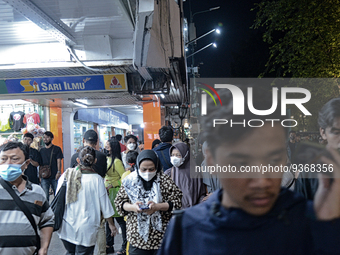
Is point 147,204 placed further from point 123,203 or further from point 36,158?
point 36,158

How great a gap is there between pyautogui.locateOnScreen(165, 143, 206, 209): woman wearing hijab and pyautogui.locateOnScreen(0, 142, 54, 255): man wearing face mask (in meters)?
1.70

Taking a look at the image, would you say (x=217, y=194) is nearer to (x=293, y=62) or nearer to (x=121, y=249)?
(x=121, y=249)

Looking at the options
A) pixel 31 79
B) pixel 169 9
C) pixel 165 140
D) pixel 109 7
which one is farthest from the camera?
pixel 31 79

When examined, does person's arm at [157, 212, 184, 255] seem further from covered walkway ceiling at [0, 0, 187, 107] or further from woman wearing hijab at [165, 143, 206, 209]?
woman wearing hijab at [165, 143, 206, 209]

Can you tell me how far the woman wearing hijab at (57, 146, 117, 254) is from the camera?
3455 mm

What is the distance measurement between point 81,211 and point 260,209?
2975 millimetres

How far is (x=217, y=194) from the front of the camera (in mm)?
1004

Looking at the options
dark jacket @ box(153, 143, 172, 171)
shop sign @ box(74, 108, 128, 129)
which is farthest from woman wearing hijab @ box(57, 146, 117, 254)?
shop sign @ box(74, 108, 128, 129)

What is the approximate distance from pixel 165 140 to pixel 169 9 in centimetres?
231

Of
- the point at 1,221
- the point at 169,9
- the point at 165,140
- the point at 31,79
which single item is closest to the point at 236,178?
the point at 1,221

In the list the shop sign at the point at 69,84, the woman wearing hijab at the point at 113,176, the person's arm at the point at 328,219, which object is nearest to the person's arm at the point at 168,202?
the person's arm at the point at 328,219

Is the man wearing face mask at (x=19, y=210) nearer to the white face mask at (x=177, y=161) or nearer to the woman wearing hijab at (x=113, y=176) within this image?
the white face mask at (x=177, y=161)

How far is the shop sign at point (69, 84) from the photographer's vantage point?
25.1ft

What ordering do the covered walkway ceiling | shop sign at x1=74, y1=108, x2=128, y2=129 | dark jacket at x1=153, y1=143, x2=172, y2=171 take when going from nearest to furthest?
the covered walkway ceiling → dark jacket at x1=153, y1=143, x2=172, y2=171 → shop sign at x1=74, y1=108, x2=128, y2=129
